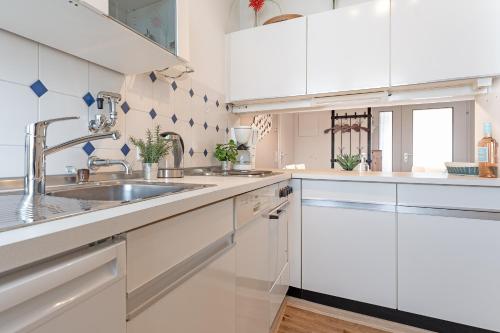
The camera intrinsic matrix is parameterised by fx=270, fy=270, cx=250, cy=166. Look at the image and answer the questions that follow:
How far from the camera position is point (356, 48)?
1719mm

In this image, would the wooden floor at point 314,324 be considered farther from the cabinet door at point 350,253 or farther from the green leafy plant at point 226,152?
the green leafy plant at point 226,152

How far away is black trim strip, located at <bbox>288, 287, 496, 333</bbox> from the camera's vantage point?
4.50 feet

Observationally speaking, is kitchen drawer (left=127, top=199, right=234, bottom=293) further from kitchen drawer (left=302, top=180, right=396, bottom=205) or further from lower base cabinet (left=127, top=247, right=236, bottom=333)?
kitchen drawer (left=302, top=180, right=396, bottom=205)

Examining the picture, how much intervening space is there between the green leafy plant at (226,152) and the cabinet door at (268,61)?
437 mm

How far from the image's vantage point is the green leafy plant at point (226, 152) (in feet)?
5.93

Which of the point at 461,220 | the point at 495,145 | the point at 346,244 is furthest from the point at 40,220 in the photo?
the point at 495,145

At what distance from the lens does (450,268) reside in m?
1.38

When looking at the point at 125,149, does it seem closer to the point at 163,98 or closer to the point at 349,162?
the point at 163,98

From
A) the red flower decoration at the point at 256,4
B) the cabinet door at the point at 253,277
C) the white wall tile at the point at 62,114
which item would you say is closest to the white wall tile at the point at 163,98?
the white wall tile at the point at 62,114

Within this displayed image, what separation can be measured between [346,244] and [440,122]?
3317mm

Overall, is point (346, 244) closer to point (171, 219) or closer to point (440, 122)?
point (171, 219)

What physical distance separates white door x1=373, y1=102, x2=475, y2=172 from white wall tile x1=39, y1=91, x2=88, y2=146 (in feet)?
12.8

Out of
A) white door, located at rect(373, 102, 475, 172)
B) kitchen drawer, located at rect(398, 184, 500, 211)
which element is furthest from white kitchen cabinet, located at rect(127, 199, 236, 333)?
white door, located at rect(373, 102, 475, 172)

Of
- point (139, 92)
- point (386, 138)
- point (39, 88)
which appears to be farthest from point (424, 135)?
point (39, 88)
